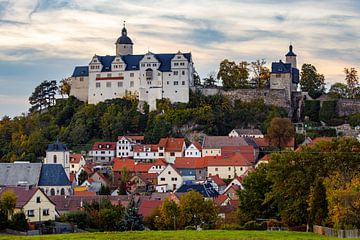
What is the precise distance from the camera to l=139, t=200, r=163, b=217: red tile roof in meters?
54.1

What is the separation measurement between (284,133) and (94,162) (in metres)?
23.8

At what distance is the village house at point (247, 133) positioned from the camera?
96625 mm

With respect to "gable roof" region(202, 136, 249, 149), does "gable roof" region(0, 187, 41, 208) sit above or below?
below

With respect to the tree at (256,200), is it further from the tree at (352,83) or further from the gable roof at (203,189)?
the tree at (352,83)

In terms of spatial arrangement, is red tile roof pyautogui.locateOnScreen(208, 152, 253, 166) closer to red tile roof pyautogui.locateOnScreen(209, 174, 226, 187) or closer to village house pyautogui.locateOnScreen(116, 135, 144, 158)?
red tile roof pyautogui.locateOnScreen(209, 174, 226, 187)

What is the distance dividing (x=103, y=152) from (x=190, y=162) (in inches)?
591

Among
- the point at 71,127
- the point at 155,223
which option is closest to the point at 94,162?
the point at 71,127

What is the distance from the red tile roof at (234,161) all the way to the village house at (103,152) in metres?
16.2

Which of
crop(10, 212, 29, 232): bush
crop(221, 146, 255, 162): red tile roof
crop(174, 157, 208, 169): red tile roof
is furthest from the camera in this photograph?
crop(221, 146, 255, 162): red tile roof

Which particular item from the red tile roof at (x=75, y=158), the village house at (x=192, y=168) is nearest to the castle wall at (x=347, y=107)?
the village house at (x=192, y=168)

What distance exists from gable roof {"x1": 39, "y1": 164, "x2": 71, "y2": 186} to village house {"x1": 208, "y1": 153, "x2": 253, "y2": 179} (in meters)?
19.7

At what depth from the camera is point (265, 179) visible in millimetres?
48562

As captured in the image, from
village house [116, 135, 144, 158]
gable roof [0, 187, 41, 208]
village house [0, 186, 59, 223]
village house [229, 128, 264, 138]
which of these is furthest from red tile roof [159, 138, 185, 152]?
village house [0, 186, 59, 223]

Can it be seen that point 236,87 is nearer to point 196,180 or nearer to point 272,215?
point 196,180
